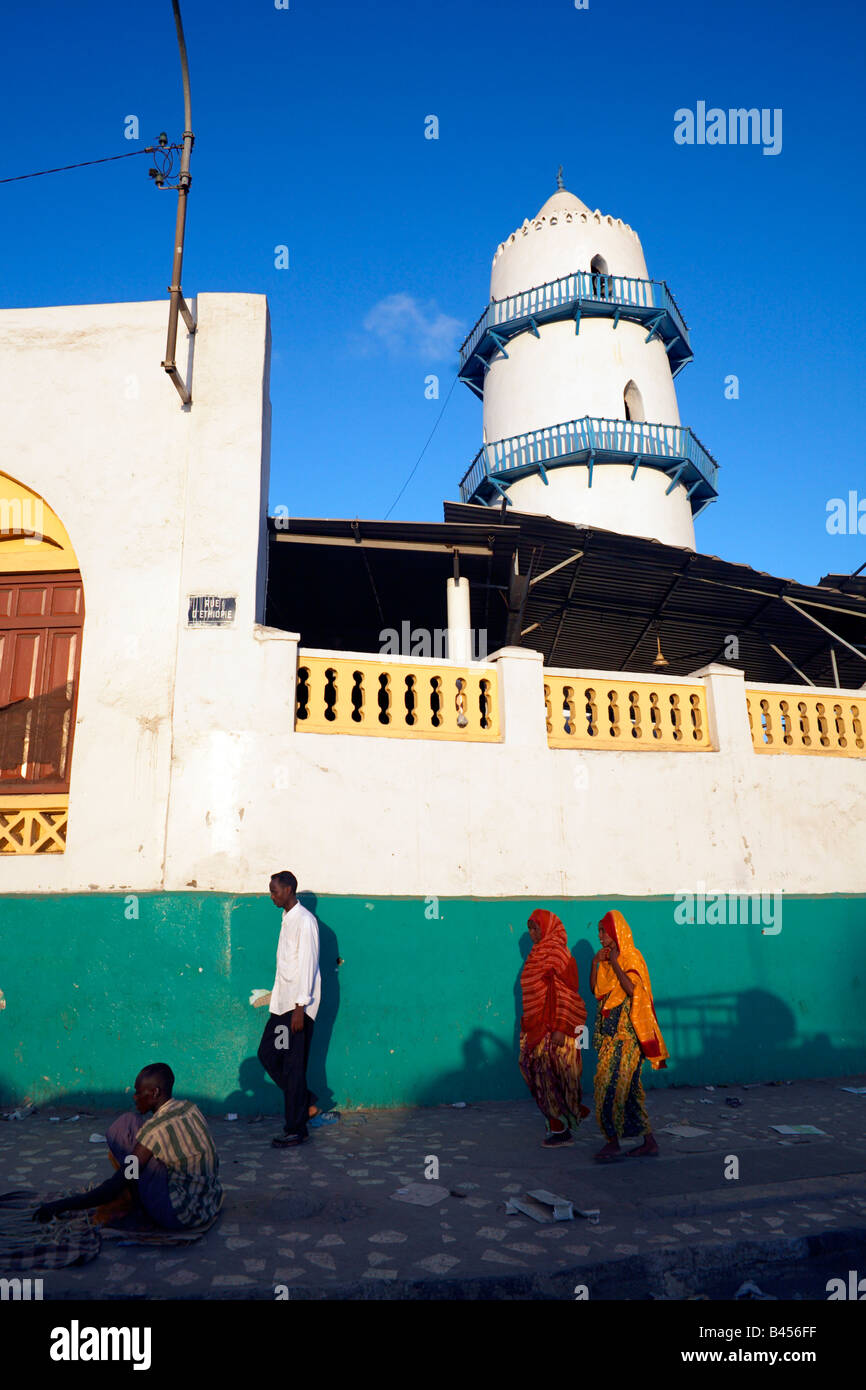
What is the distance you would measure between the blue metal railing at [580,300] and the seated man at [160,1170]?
16273 mm

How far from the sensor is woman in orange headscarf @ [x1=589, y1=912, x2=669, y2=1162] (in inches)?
211

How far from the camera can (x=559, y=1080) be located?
5.61m

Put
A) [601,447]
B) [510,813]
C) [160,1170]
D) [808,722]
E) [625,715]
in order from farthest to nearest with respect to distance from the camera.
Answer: [601,447] < [808,722] < [625,715] < [510,813] < [160,1170]

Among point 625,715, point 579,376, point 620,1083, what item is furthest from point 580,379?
point 620,1083

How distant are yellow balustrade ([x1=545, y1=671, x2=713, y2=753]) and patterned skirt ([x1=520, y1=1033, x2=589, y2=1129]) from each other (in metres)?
2.77

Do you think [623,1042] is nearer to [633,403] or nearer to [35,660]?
[35,660]

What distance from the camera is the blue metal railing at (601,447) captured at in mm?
16000

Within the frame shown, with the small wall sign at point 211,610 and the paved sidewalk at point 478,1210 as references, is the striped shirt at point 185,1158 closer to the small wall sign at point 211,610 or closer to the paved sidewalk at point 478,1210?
the paved sidewalk at point 478,1210

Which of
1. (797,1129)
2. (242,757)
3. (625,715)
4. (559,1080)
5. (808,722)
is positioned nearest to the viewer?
(559,1080)

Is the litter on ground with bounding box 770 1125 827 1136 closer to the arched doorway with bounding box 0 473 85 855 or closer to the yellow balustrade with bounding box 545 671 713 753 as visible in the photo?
the yellow balustrade with bounding box 545 671 713 753

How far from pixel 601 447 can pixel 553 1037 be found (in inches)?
486

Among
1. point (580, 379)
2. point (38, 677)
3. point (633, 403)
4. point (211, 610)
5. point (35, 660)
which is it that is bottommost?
point (38, 677)

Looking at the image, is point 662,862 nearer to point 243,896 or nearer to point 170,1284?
point 243,896
